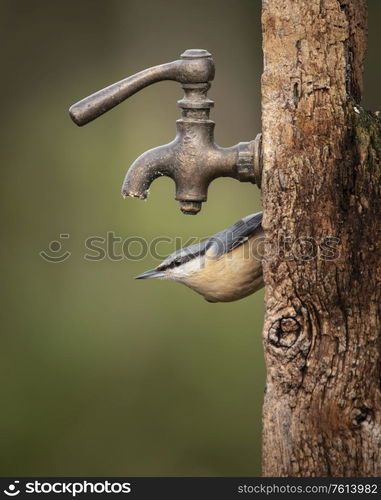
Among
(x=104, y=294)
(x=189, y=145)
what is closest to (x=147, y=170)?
(x=189, y=145)

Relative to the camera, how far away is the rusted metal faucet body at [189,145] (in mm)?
1618

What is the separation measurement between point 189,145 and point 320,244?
0.35 metres

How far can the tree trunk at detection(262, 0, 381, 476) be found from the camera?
1.47 m

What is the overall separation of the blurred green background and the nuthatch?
564 mm

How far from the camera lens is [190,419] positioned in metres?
3.06

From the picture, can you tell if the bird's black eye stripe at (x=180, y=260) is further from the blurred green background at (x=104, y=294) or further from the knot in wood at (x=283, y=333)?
the knot in wood at (x=283, y=333)

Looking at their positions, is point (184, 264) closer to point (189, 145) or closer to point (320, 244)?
point (189, 145)

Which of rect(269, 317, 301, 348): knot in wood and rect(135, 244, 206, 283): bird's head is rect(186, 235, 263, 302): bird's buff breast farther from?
rect(269, 317, 301, 348): knot in wood

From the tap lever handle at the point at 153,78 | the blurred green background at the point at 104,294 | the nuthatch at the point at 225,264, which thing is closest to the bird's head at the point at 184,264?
the nuthatch at the point at 225,264

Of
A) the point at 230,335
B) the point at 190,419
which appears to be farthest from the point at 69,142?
the point at 190,419

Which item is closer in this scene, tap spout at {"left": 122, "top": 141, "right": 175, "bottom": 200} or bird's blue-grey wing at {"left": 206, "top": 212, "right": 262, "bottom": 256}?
tap spout at {"left": 122, "top": 141, "right": 175, "bottom": 200}

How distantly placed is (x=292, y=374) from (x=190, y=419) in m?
1.57

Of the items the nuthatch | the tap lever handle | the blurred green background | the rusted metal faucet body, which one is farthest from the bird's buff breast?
the blurred green background

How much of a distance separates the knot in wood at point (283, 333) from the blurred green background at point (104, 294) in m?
1.31
